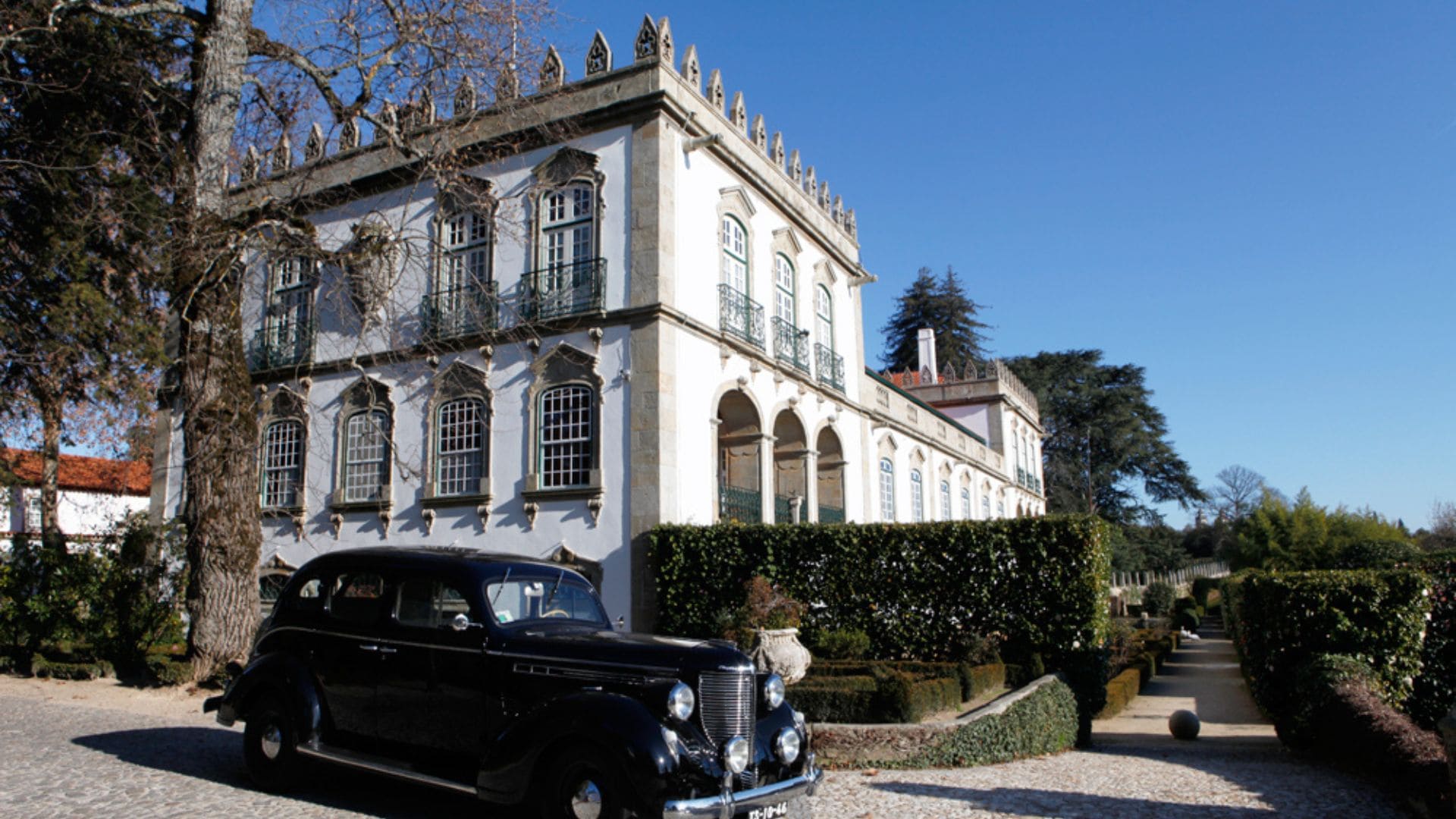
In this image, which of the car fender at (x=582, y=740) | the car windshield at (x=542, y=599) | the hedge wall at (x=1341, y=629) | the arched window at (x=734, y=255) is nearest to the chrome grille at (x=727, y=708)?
the car fender at (x=582, y=740)

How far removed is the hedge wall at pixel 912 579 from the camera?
43.9ft

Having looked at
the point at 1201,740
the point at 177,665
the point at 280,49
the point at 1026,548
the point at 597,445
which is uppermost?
the point at 280,49

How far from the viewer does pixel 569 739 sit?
5.77m

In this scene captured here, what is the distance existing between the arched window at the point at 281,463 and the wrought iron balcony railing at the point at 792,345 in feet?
34.4

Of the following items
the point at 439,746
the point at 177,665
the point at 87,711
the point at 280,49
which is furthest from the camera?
the point at 280,49

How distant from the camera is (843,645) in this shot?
45.9ft

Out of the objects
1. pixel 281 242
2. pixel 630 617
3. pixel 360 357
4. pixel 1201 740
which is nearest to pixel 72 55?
pixel 281 242

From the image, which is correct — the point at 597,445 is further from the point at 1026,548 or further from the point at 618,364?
the point at 1026,548

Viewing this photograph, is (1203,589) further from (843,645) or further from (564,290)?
(564,290)

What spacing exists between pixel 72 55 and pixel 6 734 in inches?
432

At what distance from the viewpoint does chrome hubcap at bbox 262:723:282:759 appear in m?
7.27

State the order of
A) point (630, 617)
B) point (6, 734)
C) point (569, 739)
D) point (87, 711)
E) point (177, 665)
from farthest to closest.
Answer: point (630, 617) → point (177, 665) → point (87, 711) → point (6, 734) → point (569, 739)

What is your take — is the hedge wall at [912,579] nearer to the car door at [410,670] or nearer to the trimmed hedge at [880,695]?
the trimmed hedge at [880,695]

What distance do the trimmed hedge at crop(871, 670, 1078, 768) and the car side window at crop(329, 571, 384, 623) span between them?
5167mm
